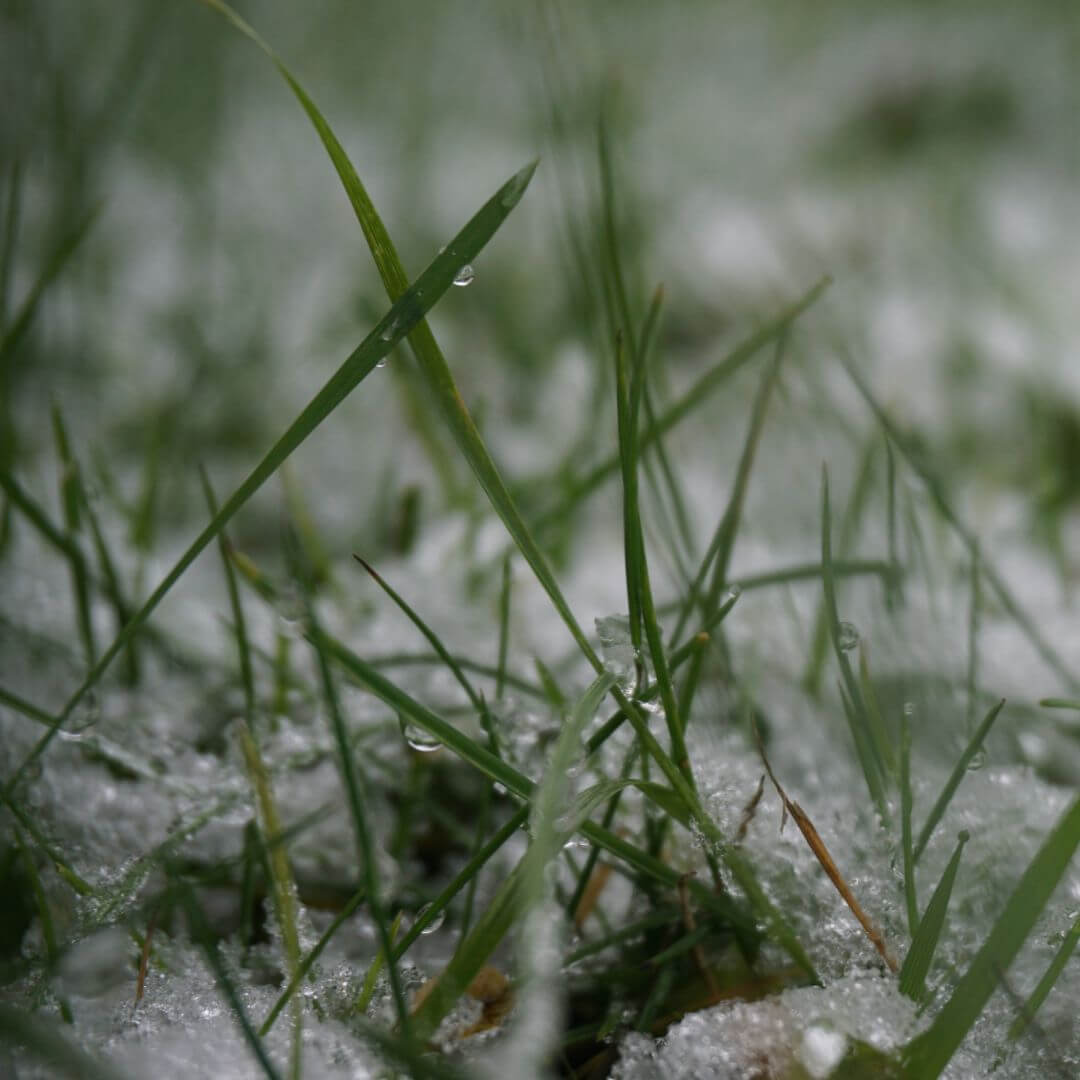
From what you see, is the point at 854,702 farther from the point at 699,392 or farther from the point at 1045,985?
the point at 699,392

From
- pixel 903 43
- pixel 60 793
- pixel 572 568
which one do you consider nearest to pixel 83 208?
pixel 572 568

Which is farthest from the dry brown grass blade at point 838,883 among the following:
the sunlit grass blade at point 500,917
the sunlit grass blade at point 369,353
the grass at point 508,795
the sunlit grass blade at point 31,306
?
the sunlit grass blade at point 31,306

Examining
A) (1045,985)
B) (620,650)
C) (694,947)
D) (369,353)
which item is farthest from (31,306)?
(1045,985)

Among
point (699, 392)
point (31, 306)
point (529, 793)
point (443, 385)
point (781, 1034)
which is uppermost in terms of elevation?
point (31, 306)

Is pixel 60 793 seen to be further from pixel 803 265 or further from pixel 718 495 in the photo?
pixel 803 265

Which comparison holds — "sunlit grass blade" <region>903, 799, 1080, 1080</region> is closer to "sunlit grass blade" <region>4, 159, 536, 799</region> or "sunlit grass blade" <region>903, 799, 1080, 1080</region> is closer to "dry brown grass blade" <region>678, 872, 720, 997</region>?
"dry brown grass blade" <region>678, 872, 720, 997</region>

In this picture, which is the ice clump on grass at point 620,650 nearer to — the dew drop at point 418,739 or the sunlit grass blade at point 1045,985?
the dew drop at point 418,739

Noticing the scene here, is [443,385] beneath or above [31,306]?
beneath
